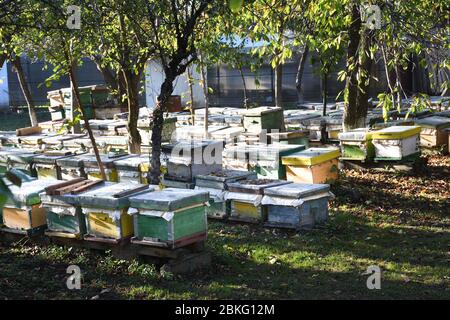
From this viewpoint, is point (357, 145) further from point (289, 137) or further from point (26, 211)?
point (26, 211)

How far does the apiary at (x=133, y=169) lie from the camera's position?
272 inches

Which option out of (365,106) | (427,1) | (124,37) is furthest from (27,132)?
(427,1)

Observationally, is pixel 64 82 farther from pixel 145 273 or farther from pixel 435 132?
pixel 145 273

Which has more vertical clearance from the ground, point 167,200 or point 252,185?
point 167,200

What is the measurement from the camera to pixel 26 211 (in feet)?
18.4

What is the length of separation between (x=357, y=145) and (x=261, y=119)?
1.60 meters

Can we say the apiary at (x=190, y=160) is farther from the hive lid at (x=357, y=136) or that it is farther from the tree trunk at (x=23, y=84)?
the tree trunk at (x=23, y=84)

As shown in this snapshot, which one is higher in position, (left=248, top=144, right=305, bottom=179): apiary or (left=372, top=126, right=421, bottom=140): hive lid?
(left=372, top=126, right=421, bottom=140): hive lid

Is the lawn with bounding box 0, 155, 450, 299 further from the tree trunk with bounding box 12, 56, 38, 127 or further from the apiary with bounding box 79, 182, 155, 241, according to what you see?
the tree trunk with bounding box 12, 56, 38, 127

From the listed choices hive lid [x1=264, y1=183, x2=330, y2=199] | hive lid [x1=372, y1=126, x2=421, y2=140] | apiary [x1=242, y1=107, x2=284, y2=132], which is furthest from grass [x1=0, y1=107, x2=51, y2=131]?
hive lid [x1=264, y1=183, x2=330, y2=199]

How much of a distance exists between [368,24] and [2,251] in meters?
4.37

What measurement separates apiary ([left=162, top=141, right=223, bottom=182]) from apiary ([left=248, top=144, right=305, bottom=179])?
0.51 metres

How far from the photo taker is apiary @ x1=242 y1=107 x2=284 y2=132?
913 cm

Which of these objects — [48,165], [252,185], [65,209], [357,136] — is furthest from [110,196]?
[357,136]
